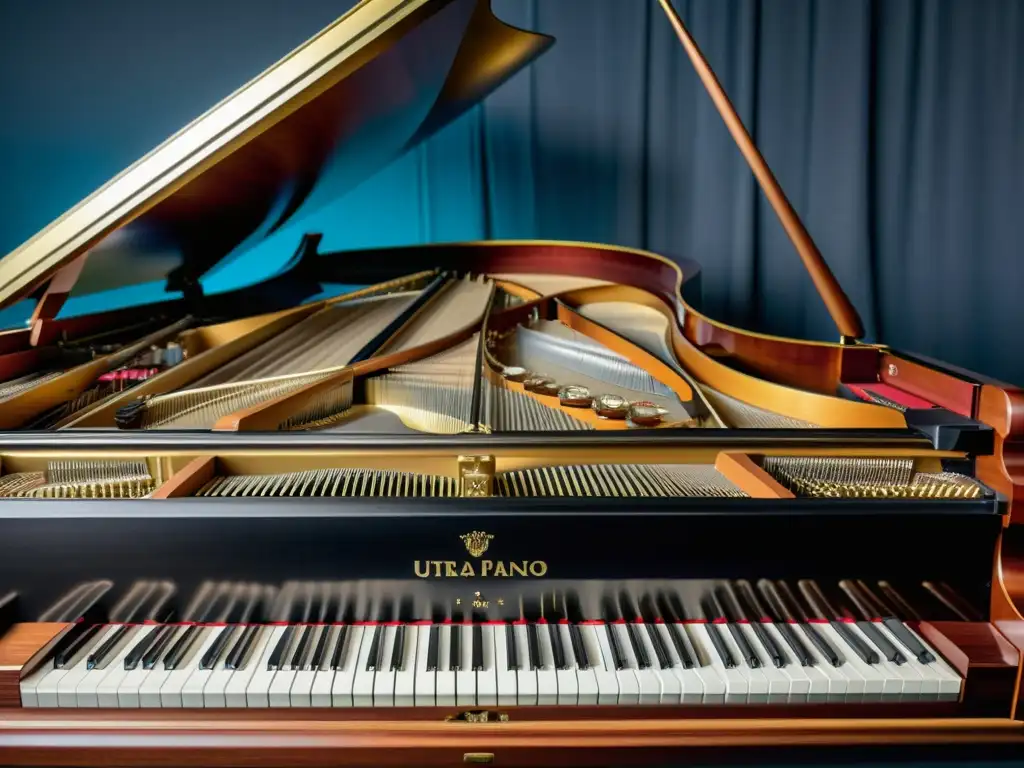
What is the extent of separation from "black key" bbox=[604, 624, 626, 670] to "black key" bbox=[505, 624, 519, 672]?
0.17 m

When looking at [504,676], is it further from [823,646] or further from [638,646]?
[823,646]

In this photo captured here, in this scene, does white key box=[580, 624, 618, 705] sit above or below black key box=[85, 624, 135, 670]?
below

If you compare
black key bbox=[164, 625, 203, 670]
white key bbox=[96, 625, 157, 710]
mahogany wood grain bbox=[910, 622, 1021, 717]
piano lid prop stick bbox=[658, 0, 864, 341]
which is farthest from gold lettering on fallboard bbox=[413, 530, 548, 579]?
piano lid prop stick bbox=[658, 0, 864, 341]

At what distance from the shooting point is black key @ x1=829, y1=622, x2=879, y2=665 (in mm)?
1187

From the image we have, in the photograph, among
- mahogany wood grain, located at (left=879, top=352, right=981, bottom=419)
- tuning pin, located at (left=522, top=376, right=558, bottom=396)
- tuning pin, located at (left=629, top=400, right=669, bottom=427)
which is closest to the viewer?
mahogany wood grain, located at (left=879, top=352, right=981, bottom=419)

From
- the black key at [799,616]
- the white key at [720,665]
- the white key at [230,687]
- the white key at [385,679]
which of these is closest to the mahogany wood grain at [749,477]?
the black key at [799,616]

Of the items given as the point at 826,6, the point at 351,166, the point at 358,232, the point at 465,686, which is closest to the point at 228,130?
the point at 465,686

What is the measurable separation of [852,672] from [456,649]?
70 cm

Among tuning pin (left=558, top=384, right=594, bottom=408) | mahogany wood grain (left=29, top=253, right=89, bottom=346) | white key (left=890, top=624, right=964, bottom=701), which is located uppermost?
mahogany wood grain (left=29, top=253, right=89, bottom=346)

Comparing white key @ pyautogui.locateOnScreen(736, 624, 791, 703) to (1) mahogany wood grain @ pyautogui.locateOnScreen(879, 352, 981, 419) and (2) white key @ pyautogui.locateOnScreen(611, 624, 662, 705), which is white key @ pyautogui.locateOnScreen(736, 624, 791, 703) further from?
(1) mahogany wood grain @ pyautogui.locateOnScreen(879, 352, 981, 419)

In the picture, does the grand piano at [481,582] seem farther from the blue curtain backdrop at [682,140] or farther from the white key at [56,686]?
the blue curtain backdrop at [682,140]

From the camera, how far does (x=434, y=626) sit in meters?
1.24

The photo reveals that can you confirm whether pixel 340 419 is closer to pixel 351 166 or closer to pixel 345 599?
pixel 345 599

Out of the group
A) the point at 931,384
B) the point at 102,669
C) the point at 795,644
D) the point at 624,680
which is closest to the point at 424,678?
the point at 624,680
